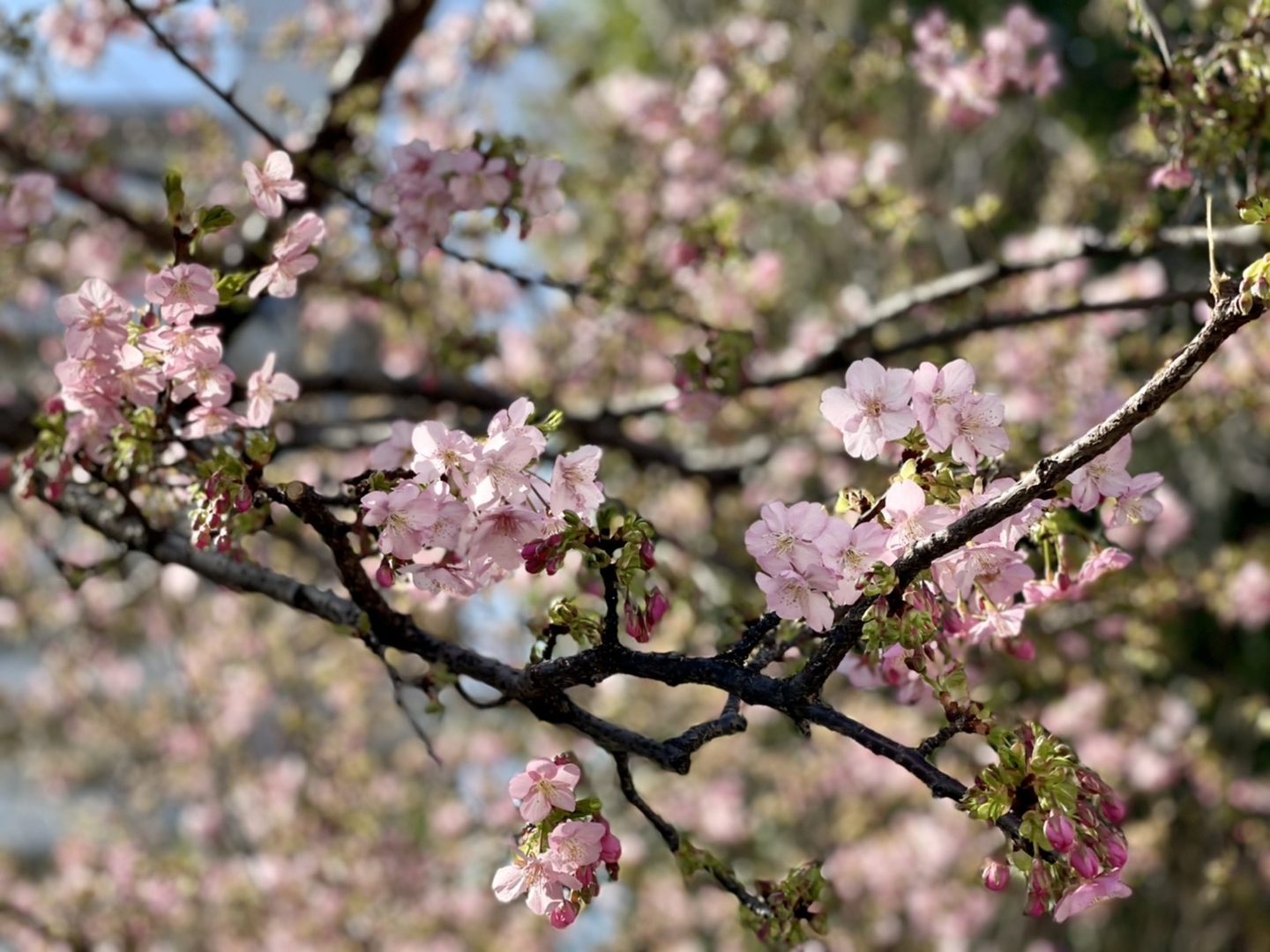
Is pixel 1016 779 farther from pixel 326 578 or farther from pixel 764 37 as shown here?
pixel 764 37

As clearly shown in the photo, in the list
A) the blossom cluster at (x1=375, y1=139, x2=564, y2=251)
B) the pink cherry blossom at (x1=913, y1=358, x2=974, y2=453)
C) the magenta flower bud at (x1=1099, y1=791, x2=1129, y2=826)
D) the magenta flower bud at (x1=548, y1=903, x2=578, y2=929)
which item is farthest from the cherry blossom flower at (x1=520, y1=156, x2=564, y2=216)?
the magenta flower bud at (x1=1099, y1=791, x2=1129, y2=826)

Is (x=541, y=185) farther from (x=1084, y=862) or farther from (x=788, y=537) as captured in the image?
(x=1084, y=862)

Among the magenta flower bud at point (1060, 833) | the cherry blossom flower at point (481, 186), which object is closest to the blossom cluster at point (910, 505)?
the magenta flower bud at point (1060, 833)

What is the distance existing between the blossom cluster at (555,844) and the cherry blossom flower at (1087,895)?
0.44 m

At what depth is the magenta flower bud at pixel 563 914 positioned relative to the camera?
1.22 meters

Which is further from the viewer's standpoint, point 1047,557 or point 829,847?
point 829,847

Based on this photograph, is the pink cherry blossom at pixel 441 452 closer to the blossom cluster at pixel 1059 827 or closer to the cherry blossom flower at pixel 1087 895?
the blossom cluster at pixel 1059 827

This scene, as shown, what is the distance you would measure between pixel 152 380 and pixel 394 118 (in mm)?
3544

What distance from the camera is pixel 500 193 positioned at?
1934mm

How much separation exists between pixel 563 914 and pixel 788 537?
458 mm

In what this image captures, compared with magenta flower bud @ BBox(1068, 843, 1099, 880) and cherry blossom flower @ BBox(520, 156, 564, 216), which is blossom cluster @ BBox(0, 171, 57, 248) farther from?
magenta flower bud @ BBox(1068, 843, 1099, 880)

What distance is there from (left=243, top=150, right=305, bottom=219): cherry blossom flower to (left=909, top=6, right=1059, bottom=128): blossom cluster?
5.18ft

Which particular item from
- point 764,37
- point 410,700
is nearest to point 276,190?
point 764,37

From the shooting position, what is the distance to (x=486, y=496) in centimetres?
117
